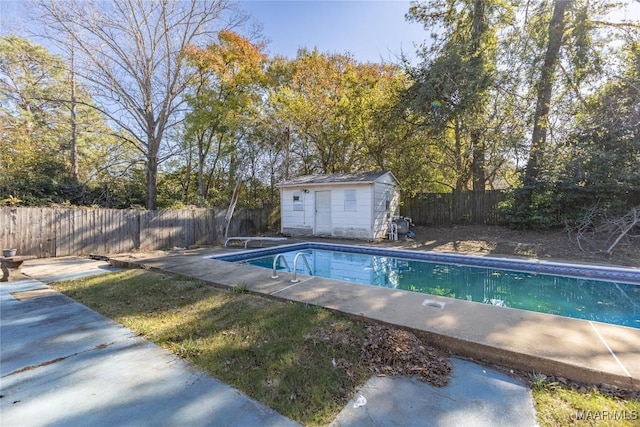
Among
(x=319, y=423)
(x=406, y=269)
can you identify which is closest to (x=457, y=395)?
(x=319, y=423)

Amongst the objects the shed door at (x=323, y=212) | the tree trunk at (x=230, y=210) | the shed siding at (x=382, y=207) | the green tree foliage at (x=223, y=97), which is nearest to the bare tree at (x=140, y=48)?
the green tree foliage at (x=223, y=97)

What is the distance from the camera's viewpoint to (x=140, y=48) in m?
11.0

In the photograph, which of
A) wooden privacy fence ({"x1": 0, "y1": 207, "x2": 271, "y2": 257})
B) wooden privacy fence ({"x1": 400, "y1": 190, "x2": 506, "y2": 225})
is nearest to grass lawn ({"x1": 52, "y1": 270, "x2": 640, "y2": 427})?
wooden privacy fence ({"x1": 0, "y1": 207, "x2": 271, "y2": 257})

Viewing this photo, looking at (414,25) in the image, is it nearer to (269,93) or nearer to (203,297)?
(269,93)

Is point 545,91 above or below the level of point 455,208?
above

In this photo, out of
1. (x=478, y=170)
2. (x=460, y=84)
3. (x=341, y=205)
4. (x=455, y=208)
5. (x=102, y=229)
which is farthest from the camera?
(x=478, y=170)

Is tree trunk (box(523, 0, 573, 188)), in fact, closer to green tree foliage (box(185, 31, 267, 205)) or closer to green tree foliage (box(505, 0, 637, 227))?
green tree foliage (box(505, 0, 637, 227))

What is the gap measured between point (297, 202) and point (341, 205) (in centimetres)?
214

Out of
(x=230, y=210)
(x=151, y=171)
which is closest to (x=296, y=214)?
(x=230, y=210)

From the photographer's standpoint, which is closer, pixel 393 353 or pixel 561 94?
pixel 393 353

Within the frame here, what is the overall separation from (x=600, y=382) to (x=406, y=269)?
17.0 feet

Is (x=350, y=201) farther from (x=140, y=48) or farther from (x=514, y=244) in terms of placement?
(x=140, y=48)

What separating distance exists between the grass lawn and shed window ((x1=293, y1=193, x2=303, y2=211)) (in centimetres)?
789

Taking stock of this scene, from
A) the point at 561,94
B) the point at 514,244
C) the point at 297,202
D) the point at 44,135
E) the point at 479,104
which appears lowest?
the point at 514,244
